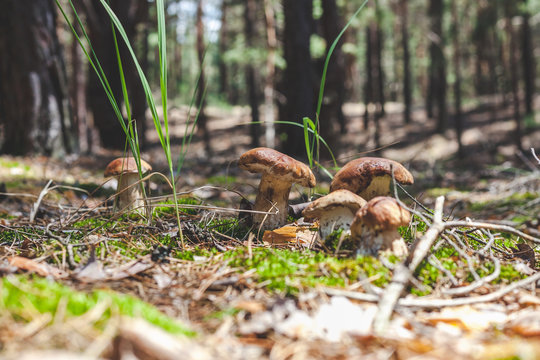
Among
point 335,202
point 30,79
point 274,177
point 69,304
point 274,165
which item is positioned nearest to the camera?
point 69,304

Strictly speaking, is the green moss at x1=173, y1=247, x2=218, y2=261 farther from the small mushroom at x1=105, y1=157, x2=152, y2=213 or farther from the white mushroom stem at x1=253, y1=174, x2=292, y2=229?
the small mushroom at x1=105, y1=157, x2=152, y2=213

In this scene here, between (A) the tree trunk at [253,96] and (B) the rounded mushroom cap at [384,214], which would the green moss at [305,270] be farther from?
(A) the tree trunk at [253,96]

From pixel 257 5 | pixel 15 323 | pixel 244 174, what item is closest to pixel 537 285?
pixel 15 323

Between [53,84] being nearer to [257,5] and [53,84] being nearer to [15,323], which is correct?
[15,323]

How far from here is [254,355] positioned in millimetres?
1054

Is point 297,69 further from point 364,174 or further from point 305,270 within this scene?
point 305,270

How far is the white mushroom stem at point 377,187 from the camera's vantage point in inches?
84.6

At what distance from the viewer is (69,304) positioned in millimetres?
1104

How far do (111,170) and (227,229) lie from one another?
3.44ft

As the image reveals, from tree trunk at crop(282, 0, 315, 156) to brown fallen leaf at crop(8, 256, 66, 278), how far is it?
22.9 feet

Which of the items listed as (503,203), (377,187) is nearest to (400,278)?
(377,187)

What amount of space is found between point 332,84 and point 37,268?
914 cm

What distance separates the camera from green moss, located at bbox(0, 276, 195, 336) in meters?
1.06

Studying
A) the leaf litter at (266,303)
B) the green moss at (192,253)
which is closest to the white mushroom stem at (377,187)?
the leaf litter at (266,303)
